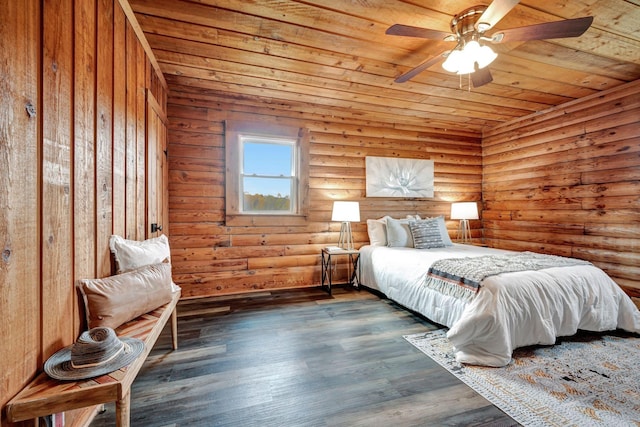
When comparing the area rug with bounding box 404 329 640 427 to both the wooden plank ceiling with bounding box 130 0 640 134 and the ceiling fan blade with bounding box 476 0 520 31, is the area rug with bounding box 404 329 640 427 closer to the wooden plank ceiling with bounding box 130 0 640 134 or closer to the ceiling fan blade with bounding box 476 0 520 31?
the ceiling fan blade with bounding box 476 0 520 31

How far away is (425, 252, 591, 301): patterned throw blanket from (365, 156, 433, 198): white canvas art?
1765 mm

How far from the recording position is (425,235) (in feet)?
11.3

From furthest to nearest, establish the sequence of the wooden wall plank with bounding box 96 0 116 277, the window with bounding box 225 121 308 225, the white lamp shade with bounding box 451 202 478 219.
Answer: the white lamp shade with bounding box 451 202 478 219, the window with bounding box 225 121 308 225, the wooden wall plank with bounding box 96 0 116 277

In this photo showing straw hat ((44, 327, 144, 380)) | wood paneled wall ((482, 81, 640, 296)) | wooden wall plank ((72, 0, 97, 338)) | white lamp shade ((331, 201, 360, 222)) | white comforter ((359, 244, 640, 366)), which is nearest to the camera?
straw hat ((44, 327, 144, 380))

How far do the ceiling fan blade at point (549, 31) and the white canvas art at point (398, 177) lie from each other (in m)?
2.36

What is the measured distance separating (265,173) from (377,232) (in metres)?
1.77

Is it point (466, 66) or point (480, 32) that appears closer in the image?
point (480, 32)

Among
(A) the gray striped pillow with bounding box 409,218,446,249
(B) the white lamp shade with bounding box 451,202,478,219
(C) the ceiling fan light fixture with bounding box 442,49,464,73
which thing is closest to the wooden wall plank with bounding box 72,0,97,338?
(C) the ceiling fan light fixture with bounding box 442,49,464,73

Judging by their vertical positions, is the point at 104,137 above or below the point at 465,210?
above

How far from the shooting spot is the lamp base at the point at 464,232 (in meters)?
4.34

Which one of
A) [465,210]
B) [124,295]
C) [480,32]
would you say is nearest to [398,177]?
[465,210]

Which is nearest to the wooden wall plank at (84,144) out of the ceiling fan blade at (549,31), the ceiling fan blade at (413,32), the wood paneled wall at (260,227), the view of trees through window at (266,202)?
the ceiling fan blade at (413,32)

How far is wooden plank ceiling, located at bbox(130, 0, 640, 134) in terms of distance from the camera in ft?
6.07

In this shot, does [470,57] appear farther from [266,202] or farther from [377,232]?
[266,202]
